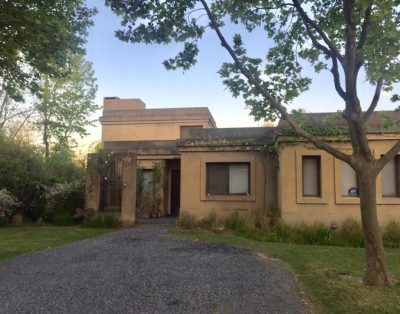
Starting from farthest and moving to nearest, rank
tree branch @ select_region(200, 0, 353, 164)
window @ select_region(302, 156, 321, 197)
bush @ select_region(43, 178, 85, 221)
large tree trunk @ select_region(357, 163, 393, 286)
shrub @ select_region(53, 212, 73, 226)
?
bush @ select_region(43, 178, 85, 221) → shrub @ select_region(53, 212, 73, 226) → window @ select_region(302, 156, 321, 197) → tree branch @ select_region(200, 0, 353, 164) → large tree trunk @ select_region(357, 163, 393, 286)

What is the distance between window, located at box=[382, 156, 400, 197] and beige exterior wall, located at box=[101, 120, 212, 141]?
18491 mm

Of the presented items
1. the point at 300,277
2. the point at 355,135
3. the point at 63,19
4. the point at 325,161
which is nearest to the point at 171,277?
the point at 300,277

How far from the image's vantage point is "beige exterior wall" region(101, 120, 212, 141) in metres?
31.5

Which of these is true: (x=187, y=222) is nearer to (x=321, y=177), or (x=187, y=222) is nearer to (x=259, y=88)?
(x=321, y=177)

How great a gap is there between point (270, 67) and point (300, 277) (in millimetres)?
4510

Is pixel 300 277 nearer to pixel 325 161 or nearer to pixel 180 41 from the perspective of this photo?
pixel 180 41

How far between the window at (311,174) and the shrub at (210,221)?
3.47 m

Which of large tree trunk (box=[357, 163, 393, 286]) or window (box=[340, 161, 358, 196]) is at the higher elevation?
window (box=[340, 161, 358, 196])

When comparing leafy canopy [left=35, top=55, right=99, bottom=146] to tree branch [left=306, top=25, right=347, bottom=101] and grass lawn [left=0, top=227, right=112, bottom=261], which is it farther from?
tree branch [left=306, top=25, right=347, bottom=101]

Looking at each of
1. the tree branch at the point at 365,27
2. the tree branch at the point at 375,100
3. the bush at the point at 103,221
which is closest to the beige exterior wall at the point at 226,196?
the bush at the point at 103,221

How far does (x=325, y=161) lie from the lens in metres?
14.6

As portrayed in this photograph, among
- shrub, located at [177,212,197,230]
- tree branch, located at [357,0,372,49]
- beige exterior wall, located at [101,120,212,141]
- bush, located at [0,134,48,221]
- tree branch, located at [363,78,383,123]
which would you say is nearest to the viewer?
tree branch, located at [357,0,372,49]

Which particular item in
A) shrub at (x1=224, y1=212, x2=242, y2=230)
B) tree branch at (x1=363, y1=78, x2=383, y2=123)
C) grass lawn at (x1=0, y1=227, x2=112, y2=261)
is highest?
tree branch at (x1=363, y1=78, x2=383, y2=123)

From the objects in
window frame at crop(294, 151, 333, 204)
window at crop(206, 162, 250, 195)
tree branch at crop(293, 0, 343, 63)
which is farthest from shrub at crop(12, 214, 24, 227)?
tree branch at crop(293, 0, 343, 63)
